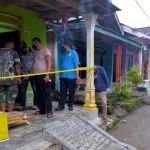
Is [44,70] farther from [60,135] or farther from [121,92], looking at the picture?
[121,92]

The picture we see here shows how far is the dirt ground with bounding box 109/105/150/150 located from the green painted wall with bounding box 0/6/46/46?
3476mm

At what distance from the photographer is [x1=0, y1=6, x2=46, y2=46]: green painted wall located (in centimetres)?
561

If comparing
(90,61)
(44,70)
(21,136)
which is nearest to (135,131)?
(90,61)

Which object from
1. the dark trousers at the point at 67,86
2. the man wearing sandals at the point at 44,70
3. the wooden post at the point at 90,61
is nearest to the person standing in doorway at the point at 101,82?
the wooden post at the point at 90,61

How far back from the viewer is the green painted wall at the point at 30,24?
5.61 metres

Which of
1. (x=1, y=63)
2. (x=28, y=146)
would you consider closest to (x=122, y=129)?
(x=28, y=146)

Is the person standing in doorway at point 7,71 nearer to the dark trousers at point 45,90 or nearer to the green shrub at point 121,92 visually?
the dark trousers at point 45,90

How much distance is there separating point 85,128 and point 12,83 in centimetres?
170

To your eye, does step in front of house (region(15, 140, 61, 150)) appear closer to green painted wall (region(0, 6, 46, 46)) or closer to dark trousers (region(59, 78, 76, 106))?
dark trousers (region(59, 78, 76, 106))

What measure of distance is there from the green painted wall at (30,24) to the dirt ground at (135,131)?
348 cm

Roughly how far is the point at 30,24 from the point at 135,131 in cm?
418

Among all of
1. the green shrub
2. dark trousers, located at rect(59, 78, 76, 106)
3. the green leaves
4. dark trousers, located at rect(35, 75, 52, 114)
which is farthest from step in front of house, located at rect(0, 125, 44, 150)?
the green leaves

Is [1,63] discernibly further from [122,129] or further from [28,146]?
[122,129]

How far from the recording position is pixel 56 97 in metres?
6.93
